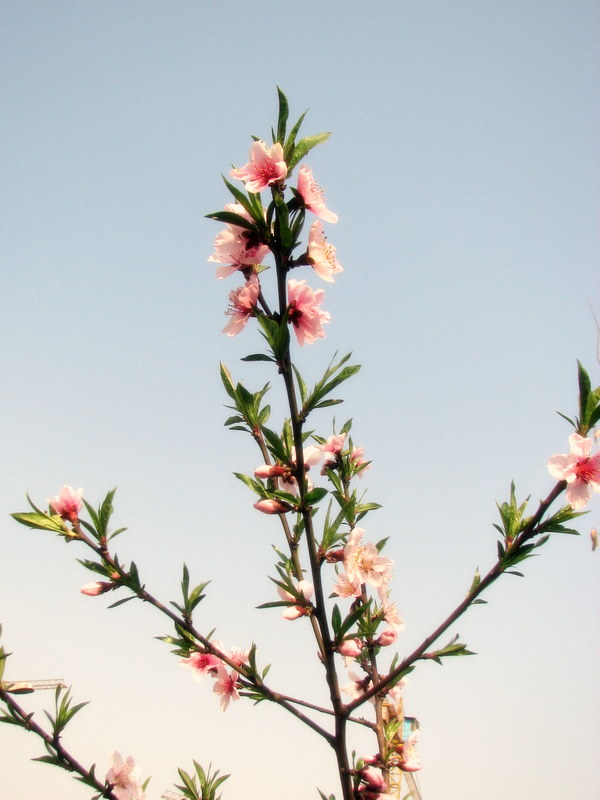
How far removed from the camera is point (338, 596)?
280 cm

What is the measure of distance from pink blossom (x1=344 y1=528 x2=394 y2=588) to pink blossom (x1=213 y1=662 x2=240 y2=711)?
23.9 inches

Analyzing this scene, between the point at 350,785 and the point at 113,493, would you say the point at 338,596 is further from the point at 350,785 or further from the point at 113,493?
the point at 113,493

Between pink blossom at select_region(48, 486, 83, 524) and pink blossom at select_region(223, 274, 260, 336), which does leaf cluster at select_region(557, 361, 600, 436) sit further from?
pink blossom at select_region(48, 486, 83, 524)

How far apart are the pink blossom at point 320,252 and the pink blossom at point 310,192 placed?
6cm

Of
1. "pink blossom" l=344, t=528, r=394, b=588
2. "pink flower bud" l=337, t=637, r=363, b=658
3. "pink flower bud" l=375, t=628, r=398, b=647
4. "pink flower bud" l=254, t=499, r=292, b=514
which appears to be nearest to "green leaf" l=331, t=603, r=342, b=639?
"pink flower bud" l=337, t=637, r=363, b=658

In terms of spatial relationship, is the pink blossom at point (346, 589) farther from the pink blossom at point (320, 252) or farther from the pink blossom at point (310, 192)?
the pink blossom at point (310, 192)

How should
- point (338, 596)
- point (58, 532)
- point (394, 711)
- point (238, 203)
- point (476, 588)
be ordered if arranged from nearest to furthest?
point (476, 588), point (238, 203), point (58, 532), point (338, 596), point (394, 711)

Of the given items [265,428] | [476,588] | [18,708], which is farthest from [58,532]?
[476,588]

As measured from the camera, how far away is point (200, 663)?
2424mm

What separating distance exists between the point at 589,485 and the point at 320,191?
4.15 ft

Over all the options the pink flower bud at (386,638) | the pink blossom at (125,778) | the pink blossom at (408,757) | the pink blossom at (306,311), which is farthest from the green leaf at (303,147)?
the pink blossom at (125,778)

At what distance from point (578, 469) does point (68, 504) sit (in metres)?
1.77

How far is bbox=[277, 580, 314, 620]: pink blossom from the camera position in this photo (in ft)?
6.16

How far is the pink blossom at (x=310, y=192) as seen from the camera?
1.89 m
